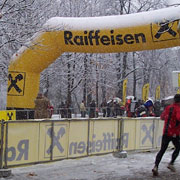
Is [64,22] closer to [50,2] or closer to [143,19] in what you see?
[143,19]

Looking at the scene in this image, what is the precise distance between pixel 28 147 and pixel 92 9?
2400cm

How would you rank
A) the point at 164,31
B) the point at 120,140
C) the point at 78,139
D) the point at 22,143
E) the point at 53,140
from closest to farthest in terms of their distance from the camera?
the point at 22,143 < the point at 53,140 < the point at 78,139 < the point at 120,140 < the point at 164,31

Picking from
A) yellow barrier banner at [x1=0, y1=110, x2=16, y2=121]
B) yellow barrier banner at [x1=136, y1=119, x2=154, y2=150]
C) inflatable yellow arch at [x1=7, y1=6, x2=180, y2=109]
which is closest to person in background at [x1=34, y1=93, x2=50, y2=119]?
inflatable yellow arch at [x1=7, y1=6, x2=180, y2=109]

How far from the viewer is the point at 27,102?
14352 mm

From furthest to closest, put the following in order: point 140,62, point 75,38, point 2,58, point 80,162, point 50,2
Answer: point 140,62, point 50,2, point 2,58, point 75,38, point 80,162

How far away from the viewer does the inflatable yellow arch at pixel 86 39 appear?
12.2m

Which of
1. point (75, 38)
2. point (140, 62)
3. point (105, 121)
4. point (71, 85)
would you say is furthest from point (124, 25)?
point (140, 62)

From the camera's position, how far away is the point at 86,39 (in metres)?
13.3

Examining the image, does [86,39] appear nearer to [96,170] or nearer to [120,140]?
[120,140]

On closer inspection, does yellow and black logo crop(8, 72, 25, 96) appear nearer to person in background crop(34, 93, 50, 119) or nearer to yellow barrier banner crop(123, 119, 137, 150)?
person in background crop(34, 93, 50, 119)

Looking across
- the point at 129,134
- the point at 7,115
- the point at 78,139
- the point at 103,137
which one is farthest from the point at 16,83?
the point at 78,139

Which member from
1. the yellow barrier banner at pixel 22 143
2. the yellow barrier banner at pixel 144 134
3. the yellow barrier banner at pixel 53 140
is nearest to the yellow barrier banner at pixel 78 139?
the yellow barrier banner at pixel 53 140

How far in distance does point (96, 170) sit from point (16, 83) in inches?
267

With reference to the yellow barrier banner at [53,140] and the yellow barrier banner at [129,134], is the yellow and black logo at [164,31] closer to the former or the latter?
the yellow barrier banner at [129,134]
